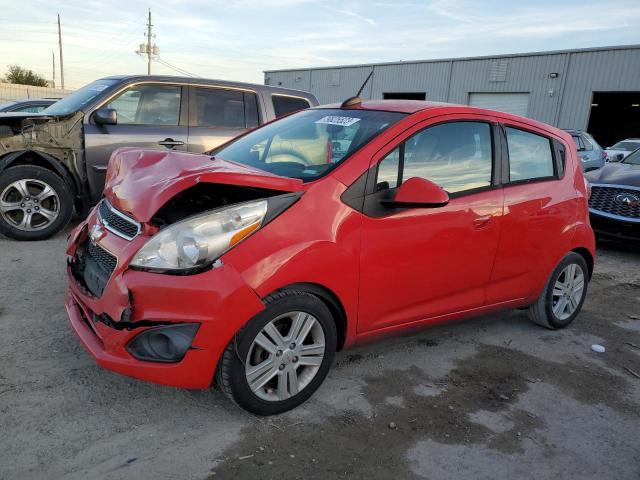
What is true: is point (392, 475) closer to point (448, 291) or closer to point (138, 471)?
point (138, 471)

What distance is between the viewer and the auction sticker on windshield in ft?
10.7

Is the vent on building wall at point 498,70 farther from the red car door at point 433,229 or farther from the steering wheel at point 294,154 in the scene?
the steering wheel at point 294,154

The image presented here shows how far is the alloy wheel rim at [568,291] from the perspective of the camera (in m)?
4.10

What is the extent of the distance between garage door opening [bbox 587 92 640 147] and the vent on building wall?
21.0ft

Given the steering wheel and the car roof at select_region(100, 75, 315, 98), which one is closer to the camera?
the steering wheel

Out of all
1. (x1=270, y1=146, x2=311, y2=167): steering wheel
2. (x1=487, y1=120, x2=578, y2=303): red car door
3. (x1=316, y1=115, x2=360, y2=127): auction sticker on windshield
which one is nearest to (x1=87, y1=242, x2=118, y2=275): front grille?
(x1=270, y1=146, x2=311, y2=167): steering wheel

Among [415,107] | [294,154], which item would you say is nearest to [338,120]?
[294,154]

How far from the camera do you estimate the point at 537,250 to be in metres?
3.75

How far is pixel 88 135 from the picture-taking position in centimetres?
569

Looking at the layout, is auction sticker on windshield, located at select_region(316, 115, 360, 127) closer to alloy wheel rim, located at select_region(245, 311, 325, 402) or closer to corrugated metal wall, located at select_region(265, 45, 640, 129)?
alloy wheel rim, located at select_region(245, 311, 325, 402)

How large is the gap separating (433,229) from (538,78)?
Answer: 2594cm

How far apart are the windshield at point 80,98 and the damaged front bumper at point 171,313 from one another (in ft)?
13.3

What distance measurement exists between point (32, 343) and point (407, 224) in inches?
96.3

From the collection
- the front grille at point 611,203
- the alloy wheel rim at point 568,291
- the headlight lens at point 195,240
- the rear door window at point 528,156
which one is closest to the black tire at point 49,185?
the headlight lens at point 195,240
